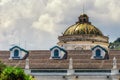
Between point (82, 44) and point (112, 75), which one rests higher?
point (82, 44)

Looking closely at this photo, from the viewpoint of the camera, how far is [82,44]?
74750 millimetres

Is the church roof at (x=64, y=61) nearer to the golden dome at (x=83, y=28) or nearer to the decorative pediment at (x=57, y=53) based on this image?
the decorative pediment at (x=57, y=53)

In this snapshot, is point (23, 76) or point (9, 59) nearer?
point (23, 76)

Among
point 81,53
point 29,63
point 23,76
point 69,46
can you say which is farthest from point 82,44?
point 23,76

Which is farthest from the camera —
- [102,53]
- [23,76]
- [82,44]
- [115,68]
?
[82,44]

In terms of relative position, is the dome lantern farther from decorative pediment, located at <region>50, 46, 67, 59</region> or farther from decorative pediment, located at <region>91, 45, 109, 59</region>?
decorative pediment, located at <region>91, 45, 109, 59</region>

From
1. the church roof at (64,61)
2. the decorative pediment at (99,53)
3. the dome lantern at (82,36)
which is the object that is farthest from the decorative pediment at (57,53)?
the dome lantern at (82,36)

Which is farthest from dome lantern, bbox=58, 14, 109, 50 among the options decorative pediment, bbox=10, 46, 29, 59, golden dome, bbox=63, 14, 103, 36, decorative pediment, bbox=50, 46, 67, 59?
decorative pediment, bbox=10, 46, 29, 59

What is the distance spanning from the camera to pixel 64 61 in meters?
63.6

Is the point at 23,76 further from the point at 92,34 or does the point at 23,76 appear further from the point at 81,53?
the point at 92,34

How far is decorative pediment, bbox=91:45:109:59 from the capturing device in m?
63.7

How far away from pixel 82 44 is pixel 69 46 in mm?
2146

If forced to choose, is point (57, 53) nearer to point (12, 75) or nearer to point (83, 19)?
point (83, 19)

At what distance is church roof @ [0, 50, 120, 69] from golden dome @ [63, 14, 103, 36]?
9142 mm
